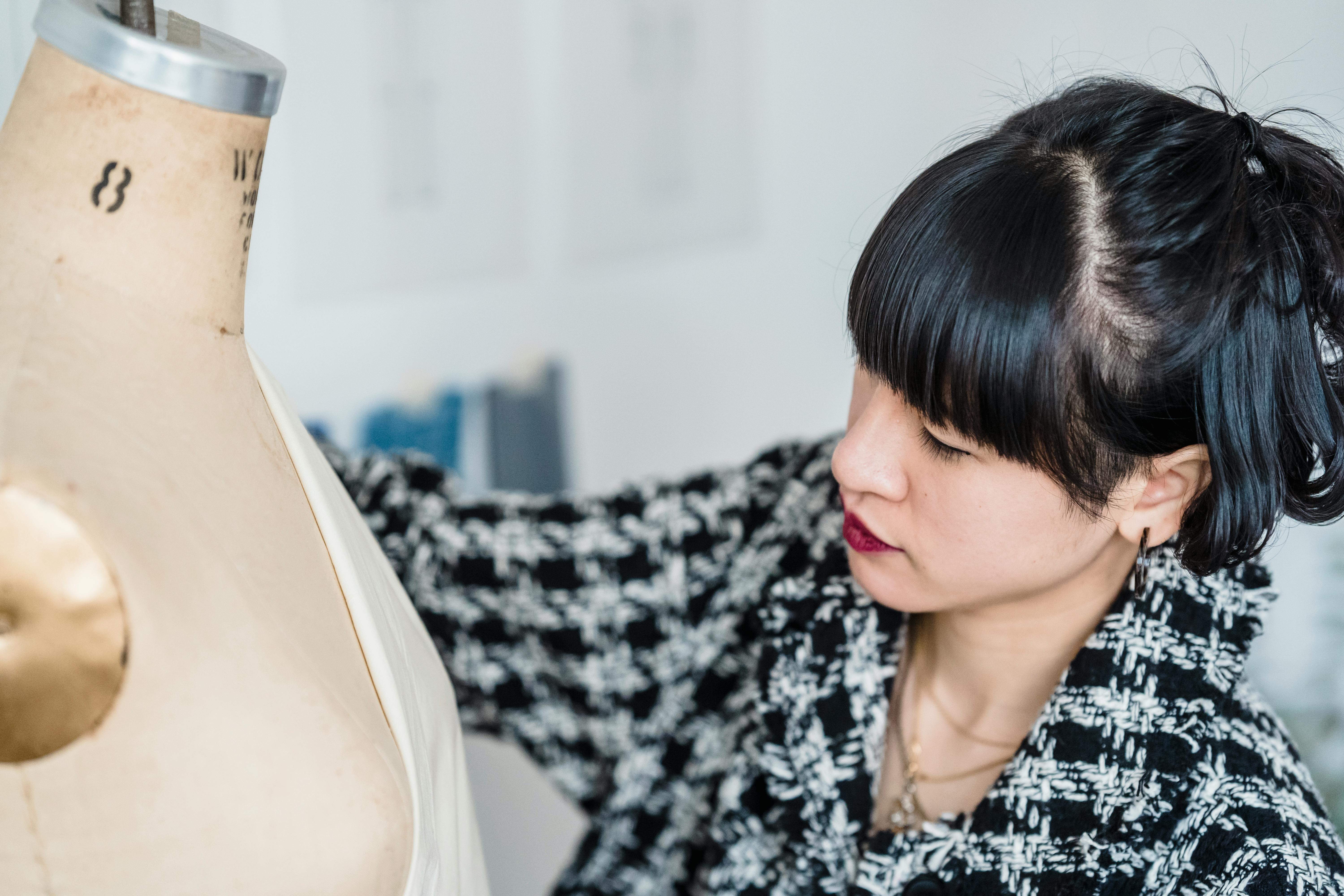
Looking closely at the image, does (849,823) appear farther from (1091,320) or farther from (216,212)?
(216,212)

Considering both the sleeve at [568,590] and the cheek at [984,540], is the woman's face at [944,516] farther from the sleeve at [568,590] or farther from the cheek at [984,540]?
the sleeve at [568,590]

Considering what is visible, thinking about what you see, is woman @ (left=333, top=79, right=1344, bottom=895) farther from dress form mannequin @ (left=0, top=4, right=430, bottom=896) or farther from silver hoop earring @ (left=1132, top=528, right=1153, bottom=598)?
dress form mannequin @ (left=0, top=4, right=430, bottom=896)

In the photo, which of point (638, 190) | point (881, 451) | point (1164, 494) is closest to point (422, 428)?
point (638, 190)

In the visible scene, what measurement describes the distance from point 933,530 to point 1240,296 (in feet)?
0.81

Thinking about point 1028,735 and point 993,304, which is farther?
point 1028,735

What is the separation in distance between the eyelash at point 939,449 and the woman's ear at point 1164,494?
0.44 feet

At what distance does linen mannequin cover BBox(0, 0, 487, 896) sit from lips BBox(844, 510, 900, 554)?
40 cm

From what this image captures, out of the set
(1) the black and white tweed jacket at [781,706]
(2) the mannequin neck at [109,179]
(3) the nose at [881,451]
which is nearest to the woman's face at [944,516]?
(3) the nose at [881,451]

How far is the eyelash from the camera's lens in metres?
0.67

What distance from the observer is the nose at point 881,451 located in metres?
0.69

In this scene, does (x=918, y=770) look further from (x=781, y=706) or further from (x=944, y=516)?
(x=944, y=516)

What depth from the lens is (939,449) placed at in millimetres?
677

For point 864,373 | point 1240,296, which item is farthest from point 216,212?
point 1240,296

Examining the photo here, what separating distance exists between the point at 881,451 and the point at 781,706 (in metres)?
0.28
